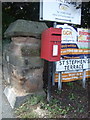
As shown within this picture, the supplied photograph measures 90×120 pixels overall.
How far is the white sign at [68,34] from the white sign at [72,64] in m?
0.54

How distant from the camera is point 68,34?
12.5 feet

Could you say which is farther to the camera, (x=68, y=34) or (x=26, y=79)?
(x=68, y=34)

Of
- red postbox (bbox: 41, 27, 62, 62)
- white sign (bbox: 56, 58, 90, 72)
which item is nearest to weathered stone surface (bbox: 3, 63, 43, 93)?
red postbox (bbox: 41, 27, 62, 62)

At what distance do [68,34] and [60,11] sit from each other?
63cm

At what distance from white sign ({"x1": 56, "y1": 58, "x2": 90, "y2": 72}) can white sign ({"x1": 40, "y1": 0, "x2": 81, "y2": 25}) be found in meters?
1.07

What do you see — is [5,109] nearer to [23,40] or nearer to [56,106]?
[56,106]

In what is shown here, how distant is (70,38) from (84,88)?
1.48m

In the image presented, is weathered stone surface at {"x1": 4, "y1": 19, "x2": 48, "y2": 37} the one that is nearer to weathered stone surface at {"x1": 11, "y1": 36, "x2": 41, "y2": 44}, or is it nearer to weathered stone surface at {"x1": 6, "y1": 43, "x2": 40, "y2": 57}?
weathered stone surface at {"x1": 11, "y1": 36, "x2": 41, "y2": 44}

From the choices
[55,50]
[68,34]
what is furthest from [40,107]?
[68,34]

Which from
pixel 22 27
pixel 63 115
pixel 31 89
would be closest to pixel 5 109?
pixel 31 89

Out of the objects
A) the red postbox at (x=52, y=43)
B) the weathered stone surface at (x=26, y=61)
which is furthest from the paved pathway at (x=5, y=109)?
the red postbox at (x=52, y=43)

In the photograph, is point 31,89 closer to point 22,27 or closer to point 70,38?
point 22,27

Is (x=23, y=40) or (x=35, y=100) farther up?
(x=23, y=40)

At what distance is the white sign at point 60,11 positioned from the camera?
134 inches
